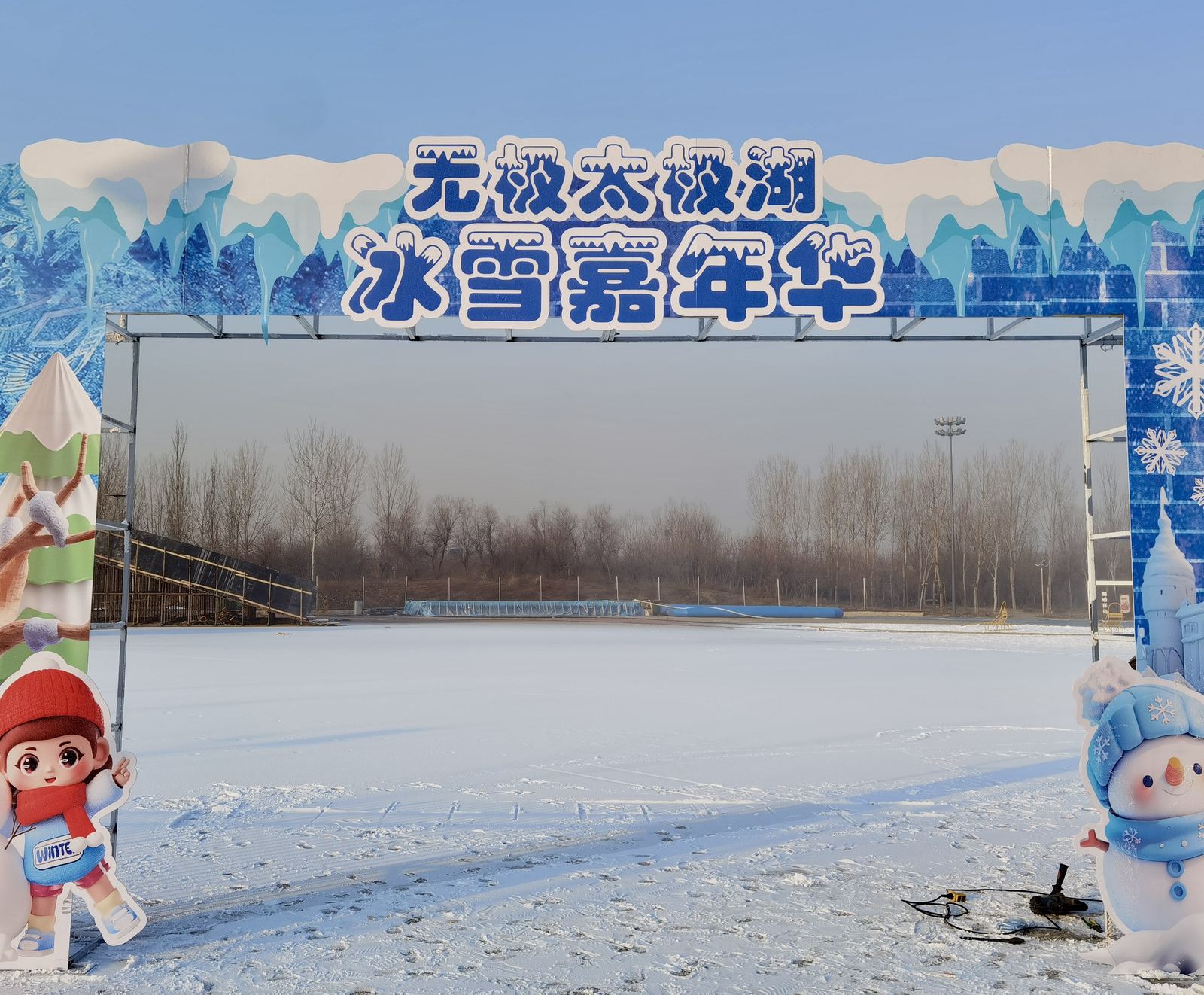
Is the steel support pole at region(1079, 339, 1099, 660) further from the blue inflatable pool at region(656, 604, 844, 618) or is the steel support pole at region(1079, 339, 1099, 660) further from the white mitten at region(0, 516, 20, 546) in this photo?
the blue inflatable pool at region(656, 604, 844, 618)

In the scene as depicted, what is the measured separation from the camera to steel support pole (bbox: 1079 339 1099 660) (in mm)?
5340

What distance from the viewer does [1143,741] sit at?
13.7 ft

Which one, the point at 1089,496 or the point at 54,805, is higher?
the point at 1089,496

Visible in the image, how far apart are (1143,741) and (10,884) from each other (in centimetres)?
495

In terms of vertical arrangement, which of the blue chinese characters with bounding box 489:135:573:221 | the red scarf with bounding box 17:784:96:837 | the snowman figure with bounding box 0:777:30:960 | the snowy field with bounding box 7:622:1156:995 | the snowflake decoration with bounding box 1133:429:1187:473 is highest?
the blue chinese characters with bounding box 489:135:573:221

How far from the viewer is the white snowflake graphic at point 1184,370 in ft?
16.2

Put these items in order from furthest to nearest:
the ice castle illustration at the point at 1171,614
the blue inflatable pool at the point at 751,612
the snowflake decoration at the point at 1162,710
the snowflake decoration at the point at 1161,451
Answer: the blue inflatable pool at the point at 751,612 → the snowflake decoration at the point at 1161,451 → the ice castle illustration at the point at 1171,614 → the snowflake decoration at the point at 1162,710

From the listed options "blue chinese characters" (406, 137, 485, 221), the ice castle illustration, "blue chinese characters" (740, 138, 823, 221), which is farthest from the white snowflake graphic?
"blue chinese characters" (406, 137, 485, 221)

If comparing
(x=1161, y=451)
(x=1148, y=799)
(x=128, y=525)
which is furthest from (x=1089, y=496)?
(x=128, y=525)

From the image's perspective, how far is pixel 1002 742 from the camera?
31.9 ft

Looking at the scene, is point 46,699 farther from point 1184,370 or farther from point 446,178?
point 1184,370

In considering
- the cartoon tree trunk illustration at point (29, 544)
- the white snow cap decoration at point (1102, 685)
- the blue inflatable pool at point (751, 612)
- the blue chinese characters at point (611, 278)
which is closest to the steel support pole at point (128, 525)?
the cartoon tree trunk illustration at point (29, 544)

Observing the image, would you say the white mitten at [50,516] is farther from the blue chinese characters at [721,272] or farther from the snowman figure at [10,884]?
the blue chinese characters at [721,272]

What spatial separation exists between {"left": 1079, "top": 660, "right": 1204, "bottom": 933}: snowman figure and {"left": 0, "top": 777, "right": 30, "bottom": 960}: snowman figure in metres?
4.62
